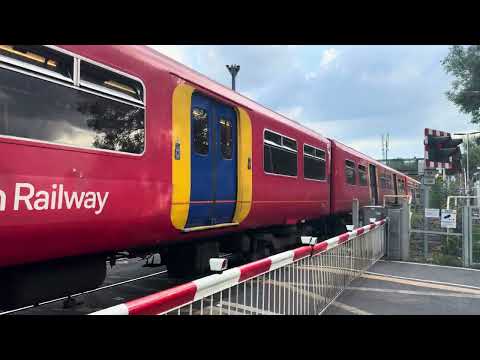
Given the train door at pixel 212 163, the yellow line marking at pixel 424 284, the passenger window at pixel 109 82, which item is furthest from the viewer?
the yellow line marking at pixel 424 284

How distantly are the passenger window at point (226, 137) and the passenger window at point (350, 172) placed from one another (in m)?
7.41

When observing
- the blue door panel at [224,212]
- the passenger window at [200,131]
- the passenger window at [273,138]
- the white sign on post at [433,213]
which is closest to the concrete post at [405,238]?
the white sign on post at [433,213]

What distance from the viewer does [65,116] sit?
379 centimetres

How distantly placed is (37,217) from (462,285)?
6641 millimetres

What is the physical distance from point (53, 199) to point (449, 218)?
8489 millimetres

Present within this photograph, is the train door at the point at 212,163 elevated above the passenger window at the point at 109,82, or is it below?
below

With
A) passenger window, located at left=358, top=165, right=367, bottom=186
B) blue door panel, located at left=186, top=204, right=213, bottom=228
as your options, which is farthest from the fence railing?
passenger window, located at left=358, top=165, right=367, bottom=186

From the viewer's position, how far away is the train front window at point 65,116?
3.33 meters

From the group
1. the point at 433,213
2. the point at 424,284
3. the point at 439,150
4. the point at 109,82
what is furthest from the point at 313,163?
the point at 109,82

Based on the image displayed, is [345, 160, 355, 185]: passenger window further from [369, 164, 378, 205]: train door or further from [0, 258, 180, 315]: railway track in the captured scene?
[0, 258, 180, 315]: railway track

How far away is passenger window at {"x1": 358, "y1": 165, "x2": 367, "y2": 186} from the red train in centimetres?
816

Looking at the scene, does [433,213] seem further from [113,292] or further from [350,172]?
[113,292]

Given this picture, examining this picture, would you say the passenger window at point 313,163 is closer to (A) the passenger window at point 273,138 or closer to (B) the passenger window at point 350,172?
(A) the passenger window at point 273,138

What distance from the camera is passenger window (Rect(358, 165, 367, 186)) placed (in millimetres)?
15113
